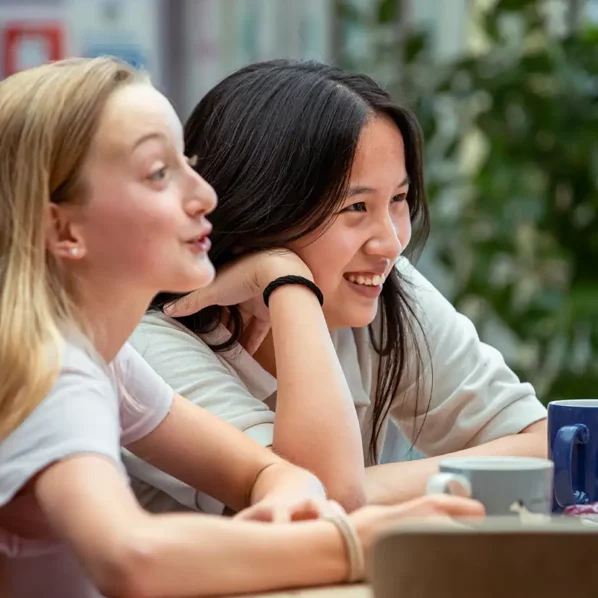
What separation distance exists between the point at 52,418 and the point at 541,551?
404 mm

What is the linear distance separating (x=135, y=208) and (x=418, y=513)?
347 millimetres

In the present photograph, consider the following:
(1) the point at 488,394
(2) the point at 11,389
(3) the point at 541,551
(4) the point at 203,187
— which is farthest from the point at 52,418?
(1) the point at 488,394

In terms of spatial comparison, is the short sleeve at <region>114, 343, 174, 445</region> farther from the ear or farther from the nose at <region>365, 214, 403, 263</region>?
the nose at <region>365, 214, 403, 263</region>

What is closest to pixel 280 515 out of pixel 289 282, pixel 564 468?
pixel 564 468

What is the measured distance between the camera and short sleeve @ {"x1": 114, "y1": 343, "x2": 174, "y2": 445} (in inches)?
42.9

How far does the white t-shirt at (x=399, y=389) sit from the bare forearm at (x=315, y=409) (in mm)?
56

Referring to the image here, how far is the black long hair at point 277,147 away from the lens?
1370mm

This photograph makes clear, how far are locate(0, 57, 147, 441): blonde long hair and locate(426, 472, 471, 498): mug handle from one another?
0.33m

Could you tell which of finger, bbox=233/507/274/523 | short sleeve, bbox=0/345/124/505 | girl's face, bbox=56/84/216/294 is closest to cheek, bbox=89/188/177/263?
girl's face, bbox=56/84/216/294

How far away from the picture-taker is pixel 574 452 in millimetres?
1146

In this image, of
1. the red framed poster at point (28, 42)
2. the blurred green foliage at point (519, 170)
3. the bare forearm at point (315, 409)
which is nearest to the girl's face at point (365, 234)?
the bare forearm at point (315, 409)

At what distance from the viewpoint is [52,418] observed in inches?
34.5

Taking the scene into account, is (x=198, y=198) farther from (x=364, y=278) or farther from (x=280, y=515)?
(x=364, y=278)

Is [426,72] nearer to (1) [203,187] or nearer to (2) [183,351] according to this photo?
(2) [183,351]
